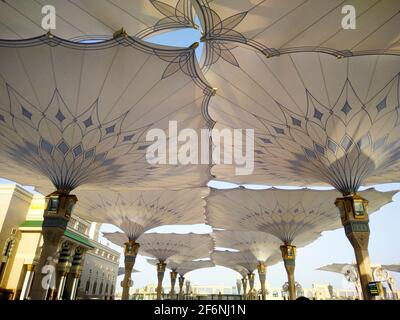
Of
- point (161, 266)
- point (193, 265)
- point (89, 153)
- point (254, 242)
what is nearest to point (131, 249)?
point (89, 153)

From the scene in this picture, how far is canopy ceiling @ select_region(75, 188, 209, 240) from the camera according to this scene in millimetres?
17938

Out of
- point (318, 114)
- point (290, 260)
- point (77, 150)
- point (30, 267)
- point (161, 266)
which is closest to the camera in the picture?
point (318, 114)

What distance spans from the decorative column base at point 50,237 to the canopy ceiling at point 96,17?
5634 millimetres

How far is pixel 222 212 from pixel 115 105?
476 inches

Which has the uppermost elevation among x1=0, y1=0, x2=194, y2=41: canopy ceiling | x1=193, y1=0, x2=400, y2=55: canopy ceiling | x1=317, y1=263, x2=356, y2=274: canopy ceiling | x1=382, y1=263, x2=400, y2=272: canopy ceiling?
x1=0, y1=0, x2=194, y2=41: canopy ceiling

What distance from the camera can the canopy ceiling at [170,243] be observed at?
89.1ft

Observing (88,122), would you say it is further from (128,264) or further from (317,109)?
(128,264)

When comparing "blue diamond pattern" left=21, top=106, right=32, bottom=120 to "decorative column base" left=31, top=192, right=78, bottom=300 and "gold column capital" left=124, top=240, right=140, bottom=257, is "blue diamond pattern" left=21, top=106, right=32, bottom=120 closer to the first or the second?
"decorative column base" left=31, top=192, right=78, bottom=300

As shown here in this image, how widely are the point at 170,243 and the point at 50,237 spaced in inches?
790

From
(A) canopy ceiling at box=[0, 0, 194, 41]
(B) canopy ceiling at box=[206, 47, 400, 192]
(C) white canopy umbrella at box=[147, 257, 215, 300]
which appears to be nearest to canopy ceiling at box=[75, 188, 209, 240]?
(B) canopy ceiling at box=[206, 47, 400, 192]

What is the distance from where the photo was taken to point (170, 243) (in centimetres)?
2883

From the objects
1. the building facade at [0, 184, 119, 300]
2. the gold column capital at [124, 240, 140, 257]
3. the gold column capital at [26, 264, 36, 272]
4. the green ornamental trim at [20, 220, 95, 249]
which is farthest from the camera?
the green ornamental trim at [20, 220, 95, 249]

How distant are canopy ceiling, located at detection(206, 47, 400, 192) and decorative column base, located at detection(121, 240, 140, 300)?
1199cm

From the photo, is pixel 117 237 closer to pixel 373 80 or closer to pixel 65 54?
pixel 65 54
